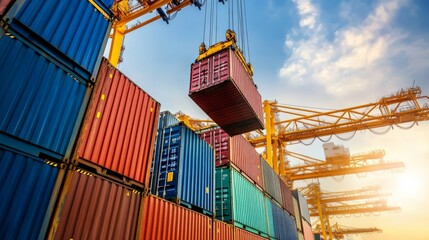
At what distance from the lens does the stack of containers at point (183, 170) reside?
32.2 ft

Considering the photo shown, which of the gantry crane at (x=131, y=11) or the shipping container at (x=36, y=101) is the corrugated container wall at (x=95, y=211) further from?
the gantry crane at (x=131, y=11)

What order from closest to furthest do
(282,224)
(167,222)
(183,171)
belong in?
(167,222), (183,171), (282,224)

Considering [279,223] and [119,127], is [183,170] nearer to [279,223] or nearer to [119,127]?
[119,127]

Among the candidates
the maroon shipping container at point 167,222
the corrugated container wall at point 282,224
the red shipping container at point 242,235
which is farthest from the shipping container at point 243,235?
the corrugated container wall at point 282,224

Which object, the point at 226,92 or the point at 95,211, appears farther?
the point at 226,92

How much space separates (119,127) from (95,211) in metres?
2.53

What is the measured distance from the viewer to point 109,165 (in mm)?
7027

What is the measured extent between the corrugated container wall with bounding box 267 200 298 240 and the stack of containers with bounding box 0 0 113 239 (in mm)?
14539

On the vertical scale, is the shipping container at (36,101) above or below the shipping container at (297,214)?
below

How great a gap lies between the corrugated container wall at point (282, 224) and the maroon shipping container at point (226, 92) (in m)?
7.06

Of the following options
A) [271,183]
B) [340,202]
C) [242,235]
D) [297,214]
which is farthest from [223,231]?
[340,202]

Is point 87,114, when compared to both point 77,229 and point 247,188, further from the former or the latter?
point 247,188

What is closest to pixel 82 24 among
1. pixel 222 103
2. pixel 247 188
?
pixel 222 103

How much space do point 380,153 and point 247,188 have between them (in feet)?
82.1
